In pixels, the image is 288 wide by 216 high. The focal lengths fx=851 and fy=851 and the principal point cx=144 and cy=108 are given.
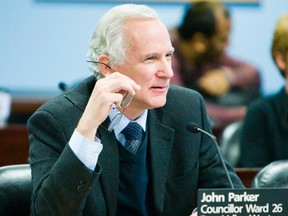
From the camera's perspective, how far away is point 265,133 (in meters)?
4.52

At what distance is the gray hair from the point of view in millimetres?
2801

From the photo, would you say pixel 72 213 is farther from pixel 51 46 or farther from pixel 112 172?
pixel 51 46

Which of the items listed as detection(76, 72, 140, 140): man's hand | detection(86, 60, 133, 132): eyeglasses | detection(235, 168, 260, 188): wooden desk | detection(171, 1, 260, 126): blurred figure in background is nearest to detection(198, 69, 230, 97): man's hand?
detection(171, 1, 260, 126): blurred figure in background

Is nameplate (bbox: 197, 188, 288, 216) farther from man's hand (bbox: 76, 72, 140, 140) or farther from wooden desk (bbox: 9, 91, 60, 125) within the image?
wooden desk (bbox: 9, 91, 60, 125)

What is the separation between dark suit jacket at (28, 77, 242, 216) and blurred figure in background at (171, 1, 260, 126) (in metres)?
3.66

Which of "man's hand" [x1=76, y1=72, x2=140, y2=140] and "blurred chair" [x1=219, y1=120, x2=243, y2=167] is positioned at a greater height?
"man's hand" [x1=76, y1=72, x2=140, y2=140]

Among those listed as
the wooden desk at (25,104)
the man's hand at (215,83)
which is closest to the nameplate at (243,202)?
the man's hand at (215,83)

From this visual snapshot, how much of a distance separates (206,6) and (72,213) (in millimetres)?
4296

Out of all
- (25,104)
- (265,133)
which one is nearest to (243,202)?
(265,133)

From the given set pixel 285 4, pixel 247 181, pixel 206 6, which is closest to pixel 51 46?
pixel 206 6

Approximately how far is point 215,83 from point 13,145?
2229mm

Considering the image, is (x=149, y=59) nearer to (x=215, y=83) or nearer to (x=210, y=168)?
(x=210, y=168)

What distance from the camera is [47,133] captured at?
108 inches

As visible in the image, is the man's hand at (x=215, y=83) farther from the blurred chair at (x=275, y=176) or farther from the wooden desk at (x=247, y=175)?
the blurred chair at (x=275, y=176)
